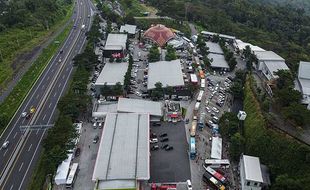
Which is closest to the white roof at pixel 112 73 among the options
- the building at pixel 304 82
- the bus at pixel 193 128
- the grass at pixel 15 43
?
the bus at pixel 193 128

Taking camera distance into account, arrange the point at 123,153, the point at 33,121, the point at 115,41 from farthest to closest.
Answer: the point at 115,41, the point at 33,121, the point at 123,153

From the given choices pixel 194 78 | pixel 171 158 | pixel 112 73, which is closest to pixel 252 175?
pixel 171 158

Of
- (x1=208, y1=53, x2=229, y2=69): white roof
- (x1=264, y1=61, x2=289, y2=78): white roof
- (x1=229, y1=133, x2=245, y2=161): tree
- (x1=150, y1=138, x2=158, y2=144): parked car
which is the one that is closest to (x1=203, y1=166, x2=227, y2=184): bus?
(x1=229, y1=133, x2=245, y2=161): tree

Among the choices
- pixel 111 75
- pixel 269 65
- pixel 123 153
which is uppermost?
pixel 269 65

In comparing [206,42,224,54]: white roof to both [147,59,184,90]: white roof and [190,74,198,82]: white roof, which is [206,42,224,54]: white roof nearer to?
[147,59,184,90]: white roof

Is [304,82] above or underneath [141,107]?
above

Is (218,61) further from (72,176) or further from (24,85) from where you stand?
(72,176)
